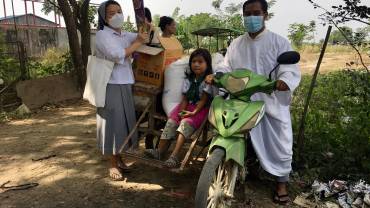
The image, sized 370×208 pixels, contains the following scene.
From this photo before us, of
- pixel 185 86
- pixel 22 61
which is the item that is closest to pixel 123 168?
pixel 185 86

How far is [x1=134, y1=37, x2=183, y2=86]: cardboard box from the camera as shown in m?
4.14

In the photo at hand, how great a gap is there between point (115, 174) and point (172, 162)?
979 mm

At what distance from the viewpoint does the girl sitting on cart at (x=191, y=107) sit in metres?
3.80

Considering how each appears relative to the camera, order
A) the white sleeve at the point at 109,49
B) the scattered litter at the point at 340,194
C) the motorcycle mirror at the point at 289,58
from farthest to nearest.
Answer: the white sleeve at the point at 109,49 → the scattered litter at the point at 340,194 → the motorcycle mirror at the point at 289,58

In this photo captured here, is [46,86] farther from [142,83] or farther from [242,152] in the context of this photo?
[242,152]

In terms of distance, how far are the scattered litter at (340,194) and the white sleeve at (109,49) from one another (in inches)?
85.4

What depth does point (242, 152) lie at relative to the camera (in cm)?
322

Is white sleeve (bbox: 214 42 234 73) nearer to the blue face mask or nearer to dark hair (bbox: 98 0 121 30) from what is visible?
the blue face mask

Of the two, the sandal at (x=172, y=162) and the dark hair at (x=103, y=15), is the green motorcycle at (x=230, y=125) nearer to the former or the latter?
the sandal at (x=172, y=162)

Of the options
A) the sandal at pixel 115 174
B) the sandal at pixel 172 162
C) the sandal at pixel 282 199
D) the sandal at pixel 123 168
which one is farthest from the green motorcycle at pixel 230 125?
the sandal at pixel 123 168

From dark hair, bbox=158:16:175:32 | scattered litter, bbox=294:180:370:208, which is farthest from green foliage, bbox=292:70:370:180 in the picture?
dark hair, bbox=158:16:175:32

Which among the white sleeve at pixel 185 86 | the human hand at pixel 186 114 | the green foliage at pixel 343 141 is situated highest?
the white sleeve at pixel 185 86

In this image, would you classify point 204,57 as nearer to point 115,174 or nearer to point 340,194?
point 115,174

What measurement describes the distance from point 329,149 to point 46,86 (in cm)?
648
